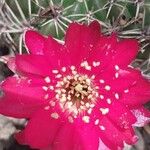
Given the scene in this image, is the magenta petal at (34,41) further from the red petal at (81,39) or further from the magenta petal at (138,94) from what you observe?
the magenta petal at (138,94)

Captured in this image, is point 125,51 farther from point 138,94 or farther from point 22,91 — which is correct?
point 22,91

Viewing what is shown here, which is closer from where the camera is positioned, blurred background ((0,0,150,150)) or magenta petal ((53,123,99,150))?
magenta petal ((53,123,99,150))

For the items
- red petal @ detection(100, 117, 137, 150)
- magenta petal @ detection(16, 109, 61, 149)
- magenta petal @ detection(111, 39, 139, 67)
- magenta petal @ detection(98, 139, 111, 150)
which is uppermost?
magenta petal @ detection(111, 39, 139, 67)

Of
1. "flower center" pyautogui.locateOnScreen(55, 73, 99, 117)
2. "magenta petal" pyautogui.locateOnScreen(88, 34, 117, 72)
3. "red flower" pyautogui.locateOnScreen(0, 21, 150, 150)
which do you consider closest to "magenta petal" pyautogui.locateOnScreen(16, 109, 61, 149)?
"red flower" pyautogui.locateOnScreen(0, 21, 150, 150)

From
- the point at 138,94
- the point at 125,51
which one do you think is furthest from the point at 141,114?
the point at 125,51

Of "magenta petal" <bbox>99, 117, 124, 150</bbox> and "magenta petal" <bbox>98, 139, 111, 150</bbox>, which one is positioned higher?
"magenta petal" <bbox>99, 117, 124, 150</bbox>

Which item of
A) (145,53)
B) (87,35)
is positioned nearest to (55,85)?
(87,35)

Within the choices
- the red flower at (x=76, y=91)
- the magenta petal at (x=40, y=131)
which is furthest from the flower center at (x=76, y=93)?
the magenta petal at (x=40, y=131)

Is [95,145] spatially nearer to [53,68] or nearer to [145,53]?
[53,68]

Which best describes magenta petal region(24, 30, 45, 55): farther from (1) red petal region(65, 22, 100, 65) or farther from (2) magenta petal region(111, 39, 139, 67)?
(2) magenta petal region(111, 39, 139, 67)
